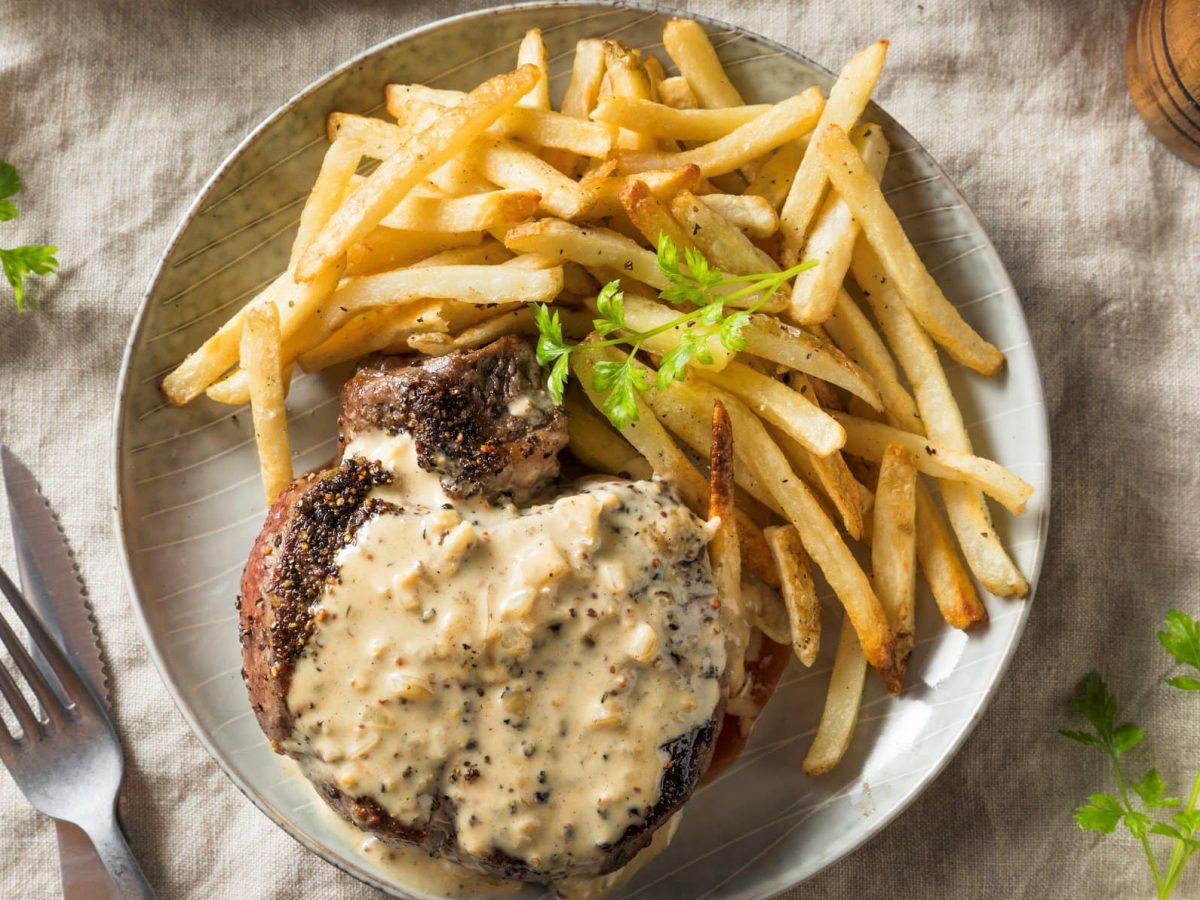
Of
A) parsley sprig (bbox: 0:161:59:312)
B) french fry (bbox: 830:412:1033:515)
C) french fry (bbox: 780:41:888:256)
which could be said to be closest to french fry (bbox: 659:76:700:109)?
french fry (bbox: 780:41:888:256)

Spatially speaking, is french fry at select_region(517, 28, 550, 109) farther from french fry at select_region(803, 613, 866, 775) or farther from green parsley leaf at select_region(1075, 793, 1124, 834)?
green parsley leaf at select_region(1075, 793, 1124, 834)

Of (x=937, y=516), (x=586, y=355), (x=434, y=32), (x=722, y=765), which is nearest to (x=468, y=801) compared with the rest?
(x=722, y=765)

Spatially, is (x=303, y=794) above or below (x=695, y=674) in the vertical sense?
below

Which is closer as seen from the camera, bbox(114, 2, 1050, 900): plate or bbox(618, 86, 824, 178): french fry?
bbox(618, 86, 824, 178): french fry

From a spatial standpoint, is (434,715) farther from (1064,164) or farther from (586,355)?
(1064,164)

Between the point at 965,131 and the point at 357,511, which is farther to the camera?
the point at 965,131

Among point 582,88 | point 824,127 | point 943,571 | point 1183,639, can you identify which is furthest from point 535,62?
point 1183,639

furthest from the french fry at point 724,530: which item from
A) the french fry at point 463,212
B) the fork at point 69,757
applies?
the fork at point 69,757
